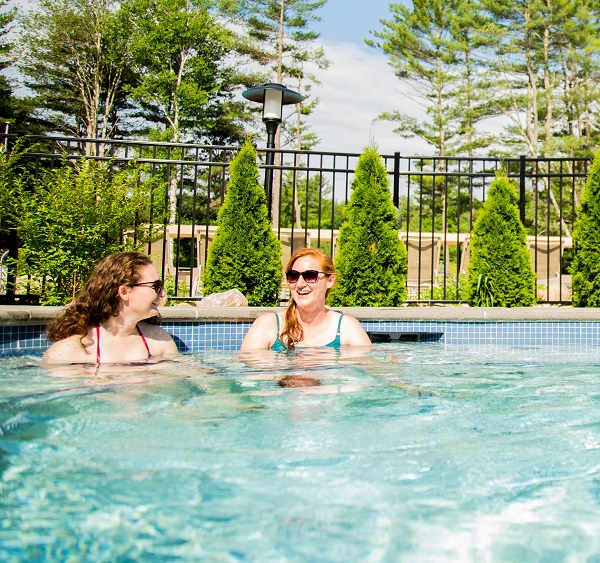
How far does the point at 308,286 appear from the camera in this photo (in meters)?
3.55

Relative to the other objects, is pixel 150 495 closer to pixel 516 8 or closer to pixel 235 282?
pixel 235 282

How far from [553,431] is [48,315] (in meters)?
3.37

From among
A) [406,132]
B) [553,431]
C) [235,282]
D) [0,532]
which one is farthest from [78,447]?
[406,132]

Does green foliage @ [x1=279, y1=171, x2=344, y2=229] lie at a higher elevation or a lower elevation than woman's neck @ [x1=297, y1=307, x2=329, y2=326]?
higher

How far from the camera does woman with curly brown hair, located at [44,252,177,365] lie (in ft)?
10.5

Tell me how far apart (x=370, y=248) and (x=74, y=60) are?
2315 centimetres

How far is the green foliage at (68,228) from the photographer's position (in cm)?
542

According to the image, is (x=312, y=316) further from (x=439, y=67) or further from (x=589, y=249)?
(x=439, y=67)

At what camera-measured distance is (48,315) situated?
425 centimetres

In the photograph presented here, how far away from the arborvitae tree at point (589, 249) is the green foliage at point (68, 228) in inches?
189

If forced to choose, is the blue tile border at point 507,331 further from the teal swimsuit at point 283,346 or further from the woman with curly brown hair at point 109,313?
the woman with curly brown hair at point 109,313

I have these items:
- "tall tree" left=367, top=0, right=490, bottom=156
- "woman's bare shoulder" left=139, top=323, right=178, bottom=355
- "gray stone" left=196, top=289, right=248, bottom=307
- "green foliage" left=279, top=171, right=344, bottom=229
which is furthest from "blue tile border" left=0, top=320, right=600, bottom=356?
"green foliage" left=279, top=171, right=344, bottom=229

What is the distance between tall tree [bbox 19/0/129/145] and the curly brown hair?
2402cm

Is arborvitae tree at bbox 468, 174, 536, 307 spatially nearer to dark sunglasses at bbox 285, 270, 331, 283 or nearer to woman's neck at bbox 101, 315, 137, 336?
dark sunglasses at bbox 285, 270, 331, 283
